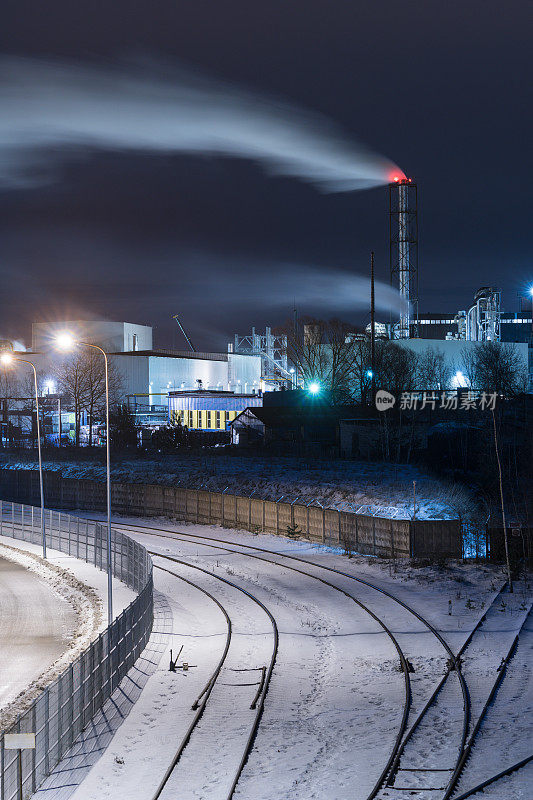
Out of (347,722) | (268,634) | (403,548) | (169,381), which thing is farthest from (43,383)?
(347,722)

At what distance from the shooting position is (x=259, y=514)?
1534 inches

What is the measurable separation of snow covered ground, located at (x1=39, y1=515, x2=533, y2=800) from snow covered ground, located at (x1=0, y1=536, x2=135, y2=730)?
224 cm

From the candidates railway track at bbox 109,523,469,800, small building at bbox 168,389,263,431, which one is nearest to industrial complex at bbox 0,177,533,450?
small building at bbox 168,389,263,431

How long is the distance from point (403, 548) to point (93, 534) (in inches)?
481

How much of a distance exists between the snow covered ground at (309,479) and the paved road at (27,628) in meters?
17.0

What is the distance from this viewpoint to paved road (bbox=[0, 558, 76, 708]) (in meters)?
17.9

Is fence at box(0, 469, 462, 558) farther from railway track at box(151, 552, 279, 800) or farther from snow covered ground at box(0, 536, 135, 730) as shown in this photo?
snow covered ground at box(0, 536, 135, 730)

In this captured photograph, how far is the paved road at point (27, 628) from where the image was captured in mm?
17859

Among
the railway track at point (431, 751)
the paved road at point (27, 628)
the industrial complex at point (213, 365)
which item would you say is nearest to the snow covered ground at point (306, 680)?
the railway track at point (431, 751)

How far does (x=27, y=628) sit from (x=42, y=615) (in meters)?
1.66

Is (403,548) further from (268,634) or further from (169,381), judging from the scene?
(169,381)

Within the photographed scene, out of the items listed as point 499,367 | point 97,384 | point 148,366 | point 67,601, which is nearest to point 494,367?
point 499,367

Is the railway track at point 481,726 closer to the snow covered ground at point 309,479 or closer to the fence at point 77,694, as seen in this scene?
the fence at point 77,694

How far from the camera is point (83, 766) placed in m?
12.8
